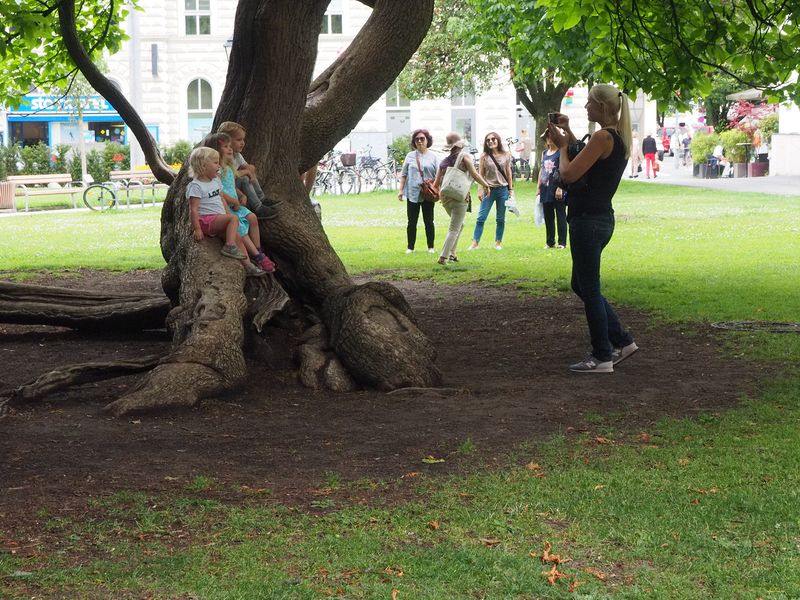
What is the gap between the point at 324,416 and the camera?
760 centimetres

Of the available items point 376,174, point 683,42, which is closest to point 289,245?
point 683,42

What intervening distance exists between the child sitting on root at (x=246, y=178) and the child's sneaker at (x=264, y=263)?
1.51 ft

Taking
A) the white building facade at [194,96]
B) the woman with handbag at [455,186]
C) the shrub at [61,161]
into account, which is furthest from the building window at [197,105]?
the woman with handbag at [455,186]

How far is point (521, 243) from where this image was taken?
20.1 m

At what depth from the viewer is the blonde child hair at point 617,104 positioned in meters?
8.11

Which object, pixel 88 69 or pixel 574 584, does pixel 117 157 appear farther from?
pixel 574 584

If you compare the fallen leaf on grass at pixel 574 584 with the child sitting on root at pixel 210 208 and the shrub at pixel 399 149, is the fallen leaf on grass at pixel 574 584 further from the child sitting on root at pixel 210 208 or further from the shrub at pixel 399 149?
the shrub at pixel 399 149

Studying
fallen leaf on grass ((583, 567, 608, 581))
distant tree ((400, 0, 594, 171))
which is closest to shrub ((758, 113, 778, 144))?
distant tree ((400, 0, 594, 171))

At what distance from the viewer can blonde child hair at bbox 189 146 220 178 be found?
8859 millimetres

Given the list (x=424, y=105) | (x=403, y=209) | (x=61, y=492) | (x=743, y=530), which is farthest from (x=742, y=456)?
(x=424, y=105)

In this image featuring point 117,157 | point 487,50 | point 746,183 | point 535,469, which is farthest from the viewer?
point 117,157

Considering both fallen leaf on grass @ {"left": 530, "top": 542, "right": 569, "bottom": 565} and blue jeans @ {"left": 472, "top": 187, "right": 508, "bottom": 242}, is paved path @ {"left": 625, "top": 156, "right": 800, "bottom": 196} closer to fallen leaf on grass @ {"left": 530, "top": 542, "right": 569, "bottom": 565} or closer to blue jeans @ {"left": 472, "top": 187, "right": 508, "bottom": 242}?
blue jeans @ {"left": 472, "top": 187, "right": 508, "bottom": 242}

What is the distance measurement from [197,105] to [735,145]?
86.0 ft

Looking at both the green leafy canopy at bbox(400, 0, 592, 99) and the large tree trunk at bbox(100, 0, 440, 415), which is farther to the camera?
the green leafy canopy at bbox(400, 0, 592, 99)
